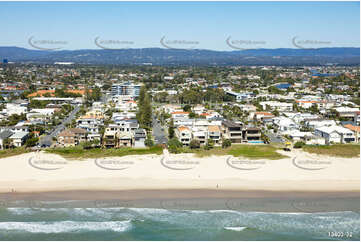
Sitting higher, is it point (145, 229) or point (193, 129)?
point (193, 129)

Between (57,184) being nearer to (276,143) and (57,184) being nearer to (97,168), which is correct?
(97,168)

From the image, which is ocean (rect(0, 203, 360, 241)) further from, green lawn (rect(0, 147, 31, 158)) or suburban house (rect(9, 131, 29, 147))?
suburban house (rect(9, 131, 29, 147))

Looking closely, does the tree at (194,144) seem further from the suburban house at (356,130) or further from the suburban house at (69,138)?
the suburban house at (356,130)

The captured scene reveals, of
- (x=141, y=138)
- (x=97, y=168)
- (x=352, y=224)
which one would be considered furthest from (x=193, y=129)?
(x=352, y=224)

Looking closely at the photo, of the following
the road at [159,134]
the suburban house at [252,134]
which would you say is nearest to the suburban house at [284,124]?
the suburban house at [252,134]

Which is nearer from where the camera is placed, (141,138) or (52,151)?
(52,151)

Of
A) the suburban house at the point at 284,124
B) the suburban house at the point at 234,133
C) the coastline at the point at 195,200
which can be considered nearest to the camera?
the coastline at the point at 195,200

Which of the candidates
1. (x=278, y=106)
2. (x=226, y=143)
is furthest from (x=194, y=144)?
(x=278, y=106)
